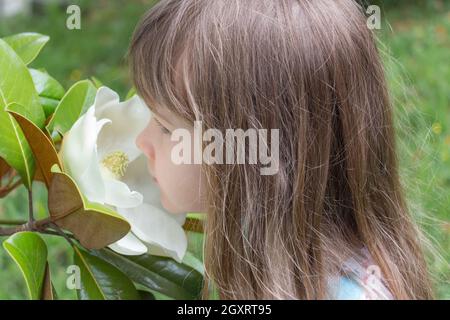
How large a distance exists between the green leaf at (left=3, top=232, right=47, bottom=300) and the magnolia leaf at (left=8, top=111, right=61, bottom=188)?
10 centimetres

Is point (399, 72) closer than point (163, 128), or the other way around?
point (163, 128)

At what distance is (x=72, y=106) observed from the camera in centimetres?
130

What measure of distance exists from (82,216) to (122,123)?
26 cm

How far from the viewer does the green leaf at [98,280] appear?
1.29m

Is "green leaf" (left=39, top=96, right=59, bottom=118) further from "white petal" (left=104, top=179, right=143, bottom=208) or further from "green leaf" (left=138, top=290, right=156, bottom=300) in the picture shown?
"green leaf" (left=138, top=290, right=156, bottom=300)

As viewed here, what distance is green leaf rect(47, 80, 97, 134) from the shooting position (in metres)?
1.28

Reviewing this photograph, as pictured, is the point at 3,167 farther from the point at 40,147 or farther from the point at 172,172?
the point at 172,172

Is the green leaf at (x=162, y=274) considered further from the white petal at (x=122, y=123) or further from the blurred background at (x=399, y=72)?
the blurred background at (x=399, y=72)

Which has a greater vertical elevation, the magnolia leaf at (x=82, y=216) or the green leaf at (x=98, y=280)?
the magnolia leaf at (x=82, y=216)

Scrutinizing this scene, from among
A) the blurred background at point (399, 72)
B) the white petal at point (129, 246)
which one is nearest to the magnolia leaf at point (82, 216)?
the white petal at point (129, 246)

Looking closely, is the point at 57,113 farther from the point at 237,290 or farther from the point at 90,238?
the point at 237,290

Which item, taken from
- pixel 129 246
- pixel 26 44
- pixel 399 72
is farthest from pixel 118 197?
pixel 399 72

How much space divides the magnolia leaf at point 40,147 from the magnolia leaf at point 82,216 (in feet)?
0.17

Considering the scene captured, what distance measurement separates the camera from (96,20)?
4.55 meters
